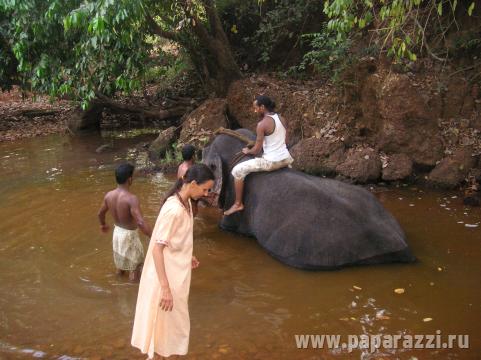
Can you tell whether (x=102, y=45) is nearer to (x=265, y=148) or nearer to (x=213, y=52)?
(x=213, y=52)

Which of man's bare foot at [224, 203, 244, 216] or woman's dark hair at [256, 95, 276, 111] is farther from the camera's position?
man's bare foot at [224, 203, 244, 216]

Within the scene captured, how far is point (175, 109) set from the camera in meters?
13.1

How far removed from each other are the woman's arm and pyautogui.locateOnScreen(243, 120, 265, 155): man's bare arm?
3136 mm

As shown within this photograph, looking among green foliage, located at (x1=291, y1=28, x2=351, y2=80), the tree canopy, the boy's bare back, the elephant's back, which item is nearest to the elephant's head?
the elephant's back

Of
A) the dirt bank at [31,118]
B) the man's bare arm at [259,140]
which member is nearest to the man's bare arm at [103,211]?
the man's bare arm at [259,140]

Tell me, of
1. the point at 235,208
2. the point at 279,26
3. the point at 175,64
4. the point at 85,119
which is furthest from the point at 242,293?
the point at 85,119

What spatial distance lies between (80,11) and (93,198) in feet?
10.0

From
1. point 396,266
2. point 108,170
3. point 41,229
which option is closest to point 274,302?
point 396,266

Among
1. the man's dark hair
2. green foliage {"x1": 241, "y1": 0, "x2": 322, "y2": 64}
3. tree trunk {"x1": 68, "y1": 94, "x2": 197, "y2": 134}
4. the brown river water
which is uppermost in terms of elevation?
green foliage {"x1": 241, "y1": 0, "x2": 322, "y2": 64}

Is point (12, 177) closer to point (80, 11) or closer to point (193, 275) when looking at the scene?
point (80, 11)

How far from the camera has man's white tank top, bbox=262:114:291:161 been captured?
20.3ft

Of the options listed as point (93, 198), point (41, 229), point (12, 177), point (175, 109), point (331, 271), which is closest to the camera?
point (331, 271)

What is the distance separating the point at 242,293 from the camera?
16.9 feet

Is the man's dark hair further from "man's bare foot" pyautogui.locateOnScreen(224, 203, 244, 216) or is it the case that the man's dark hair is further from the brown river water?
"man's bare foot" pyautogui.locateOnScreen(224, 203, 244, 216)
